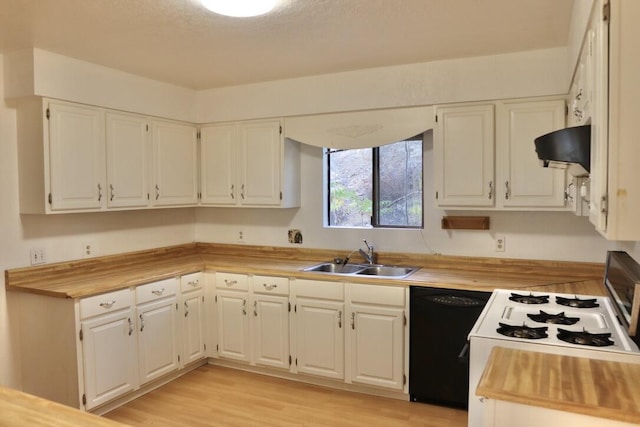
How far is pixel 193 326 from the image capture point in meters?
3.85

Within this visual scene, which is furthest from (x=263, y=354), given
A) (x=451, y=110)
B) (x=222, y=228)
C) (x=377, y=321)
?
(x=451, y=110)

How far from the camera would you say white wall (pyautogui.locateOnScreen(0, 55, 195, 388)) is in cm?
312

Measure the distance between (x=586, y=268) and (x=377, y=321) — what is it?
4.81ft

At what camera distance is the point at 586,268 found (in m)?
3.23

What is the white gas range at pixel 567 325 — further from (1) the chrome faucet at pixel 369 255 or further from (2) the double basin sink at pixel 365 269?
(1) the chrome faucet at pixel 369 255

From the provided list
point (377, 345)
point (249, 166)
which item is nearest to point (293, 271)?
point (377, 345)

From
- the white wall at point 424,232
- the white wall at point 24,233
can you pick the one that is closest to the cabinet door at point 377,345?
the white wall at point 424,232

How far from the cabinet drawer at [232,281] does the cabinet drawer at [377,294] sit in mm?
905

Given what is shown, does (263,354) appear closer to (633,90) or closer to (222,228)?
(222,228)

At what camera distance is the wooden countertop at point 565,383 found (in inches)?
54.4

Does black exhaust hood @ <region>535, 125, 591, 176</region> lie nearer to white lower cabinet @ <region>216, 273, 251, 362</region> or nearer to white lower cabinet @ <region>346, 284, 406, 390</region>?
white lower cabinet @ <region>346, 284, 406, 390</region>

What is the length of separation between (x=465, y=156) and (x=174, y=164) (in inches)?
94.4

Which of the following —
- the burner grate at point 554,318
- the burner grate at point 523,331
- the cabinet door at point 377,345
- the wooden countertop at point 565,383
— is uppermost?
the burner grate at point 554,318

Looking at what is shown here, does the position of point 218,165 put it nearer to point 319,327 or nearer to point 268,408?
point 319,327
